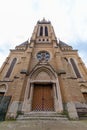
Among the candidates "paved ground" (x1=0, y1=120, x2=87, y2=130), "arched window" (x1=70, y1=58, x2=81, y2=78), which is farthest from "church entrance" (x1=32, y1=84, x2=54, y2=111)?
"arched window" (x1=70, y1=58, x2=81, y2=78)

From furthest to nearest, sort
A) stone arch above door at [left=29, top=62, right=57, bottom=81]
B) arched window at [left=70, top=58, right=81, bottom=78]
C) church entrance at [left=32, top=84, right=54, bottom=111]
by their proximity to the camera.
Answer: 1. arched window at [left=70, top=58, right=81, bottom=78]
2. stone arch above door at [left=29, top=62, right=57, bottom=81]
3. church entrance at [left=32, top=84, right=54, bottom=111]

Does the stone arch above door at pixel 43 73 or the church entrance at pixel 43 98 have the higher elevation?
the stone arch above door at pixel 43 73

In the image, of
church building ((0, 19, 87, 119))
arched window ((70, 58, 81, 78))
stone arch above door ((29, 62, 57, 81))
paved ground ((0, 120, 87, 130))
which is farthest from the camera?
arched window ((70, 58, 81, 78))

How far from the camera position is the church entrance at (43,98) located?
9.53m

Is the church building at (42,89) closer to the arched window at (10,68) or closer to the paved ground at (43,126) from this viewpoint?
the arched window at (10,68)

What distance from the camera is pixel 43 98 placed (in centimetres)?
1016

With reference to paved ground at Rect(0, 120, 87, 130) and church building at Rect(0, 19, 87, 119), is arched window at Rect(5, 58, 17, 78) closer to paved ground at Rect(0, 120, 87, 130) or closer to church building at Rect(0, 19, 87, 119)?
church building at Rect(0, 19, 87, 119)

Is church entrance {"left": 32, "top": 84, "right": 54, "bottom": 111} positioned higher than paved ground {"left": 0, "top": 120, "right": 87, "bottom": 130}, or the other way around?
church entrance {"left": 32, "top": 84, "right": 54, "bottom": 111}

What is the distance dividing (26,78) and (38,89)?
5.86ft

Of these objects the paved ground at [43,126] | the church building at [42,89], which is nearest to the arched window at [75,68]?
the church building at [42,89]

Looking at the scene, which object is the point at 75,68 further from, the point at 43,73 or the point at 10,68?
the point at 10,68

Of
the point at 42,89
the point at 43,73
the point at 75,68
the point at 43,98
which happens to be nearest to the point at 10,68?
the point at 43,73

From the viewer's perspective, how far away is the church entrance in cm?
953

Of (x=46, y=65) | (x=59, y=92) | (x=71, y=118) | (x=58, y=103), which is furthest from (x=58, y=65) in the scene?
(x=71, y=118)
